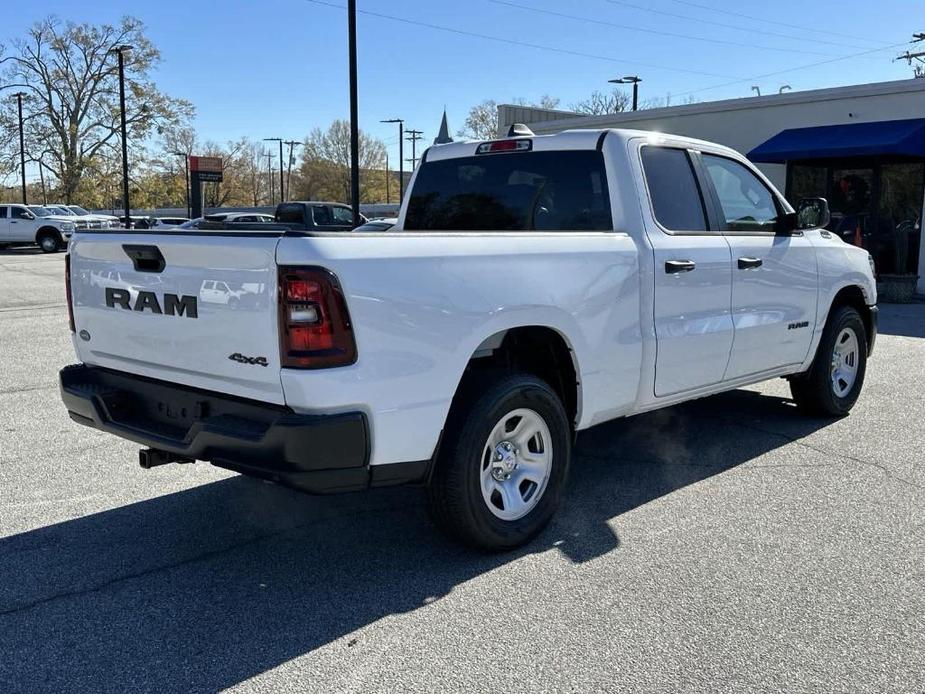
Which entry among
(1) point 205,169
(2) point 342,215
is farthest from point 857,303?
(1) point 205,169

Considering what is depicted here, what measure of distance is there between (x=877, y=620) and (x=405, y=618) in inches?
72.0

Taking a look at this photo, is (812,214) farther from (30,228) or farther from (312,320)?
(30,228)

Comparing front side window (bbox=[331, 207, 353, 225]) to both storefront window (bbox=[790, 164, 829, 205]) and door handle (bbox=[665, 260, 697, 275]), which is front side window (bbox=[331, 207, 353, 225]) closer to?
storefront window (bbox=[790, 164, 829, 205])

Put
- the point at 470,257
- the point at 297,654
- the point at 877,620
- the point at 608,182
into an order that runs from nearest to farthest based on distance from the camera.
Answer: the point at 297,654
the point at 877,620
the point at 470,257
the point at 608,182

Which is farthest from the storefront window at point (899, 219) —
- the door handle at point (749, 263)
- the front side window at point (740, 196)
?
the door handle at point (749, 263)

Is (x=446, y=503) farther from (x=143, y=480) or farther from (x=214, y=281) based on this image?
(x=143, y=480)

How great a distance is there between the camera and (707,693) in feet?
9.29

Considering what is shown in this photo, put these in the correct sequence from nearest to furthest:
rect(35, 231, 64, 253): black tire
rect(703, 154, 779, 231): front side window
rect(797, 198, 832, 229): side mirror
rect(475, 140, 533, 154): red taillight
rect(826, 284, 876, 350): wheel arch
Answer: rect(475, 140, 533, 154): red taillight, rect(703, 154, 779, 231): front side window, rect(797, 198, 832, 229): side mirror, rect(826, 284, 876, 350): wheel arch, rect(35, 231, 64, 253): black tire

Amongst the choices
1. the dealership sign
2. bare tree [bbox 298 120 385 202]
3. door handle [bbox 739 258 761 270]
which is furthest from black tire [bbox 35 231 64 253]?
bare tree [bbox 298 120 385 202]

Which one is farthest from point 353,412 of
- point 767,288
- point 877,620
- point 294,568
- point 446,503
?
point 767,288

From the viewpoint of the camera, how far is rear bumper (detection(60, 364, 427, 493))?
10.5 feet

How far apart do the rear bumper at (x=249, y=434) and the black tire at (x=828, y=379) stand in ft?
12.8

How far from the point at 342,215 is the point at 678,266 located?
69.5 feet

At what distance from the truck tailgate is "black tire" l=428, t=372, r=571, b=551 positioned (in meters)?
0.82
